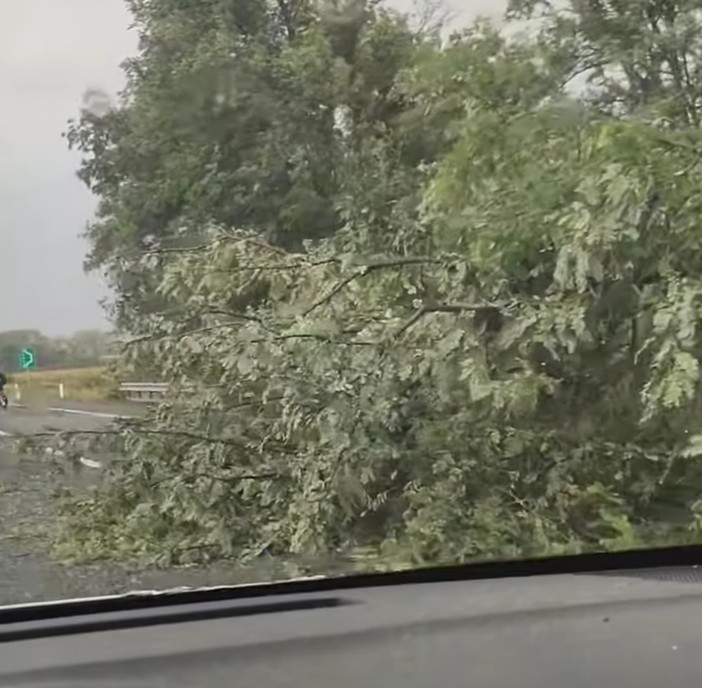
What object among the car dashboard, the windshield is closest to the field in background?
the windshield

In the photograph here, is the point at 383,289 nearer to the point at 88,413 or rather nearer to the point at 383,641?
the point at 88,413

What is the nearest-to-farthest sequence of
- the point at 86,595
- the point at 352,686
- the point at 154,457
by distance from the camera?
the point at 352,686, the point at 86,595, the point at 154,457

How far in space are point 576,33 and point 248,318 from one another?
2.56 ft

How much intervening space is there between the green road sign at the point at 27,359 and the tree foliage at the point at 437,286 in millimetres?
Answer: 204

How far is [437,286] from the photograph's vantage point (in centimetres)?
198

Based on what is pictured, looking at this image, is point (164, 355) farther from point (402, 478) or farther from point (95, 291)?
point (402, 478)

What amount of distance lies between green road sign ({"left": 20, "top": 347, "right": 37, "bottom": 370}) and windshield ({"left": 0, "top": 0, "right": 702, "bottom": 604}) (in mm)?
83

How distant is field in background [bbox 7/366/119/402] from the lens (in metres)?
1.73

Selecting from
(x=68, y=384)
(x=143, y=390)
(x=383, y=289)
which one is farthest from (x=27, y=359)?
(x=383, y=289)

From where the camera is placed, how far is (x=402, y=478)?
1.93 m

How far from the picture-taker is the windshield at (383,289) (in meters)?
1.82

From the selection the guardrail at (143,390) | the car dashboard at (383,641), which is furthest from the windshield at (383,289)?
the car dashboard at (383,641)

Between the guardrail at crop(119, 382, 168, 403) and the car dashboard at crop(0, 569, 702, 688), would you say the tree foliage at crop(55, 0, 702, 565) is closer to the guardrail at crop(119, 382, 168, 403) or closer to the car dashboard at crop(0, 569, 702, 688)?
the guardrail at crop(119, 382, 168, 403)

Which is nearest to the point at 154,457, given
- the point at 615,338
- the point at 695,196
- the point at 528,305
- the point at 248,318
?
the point at 248,318
